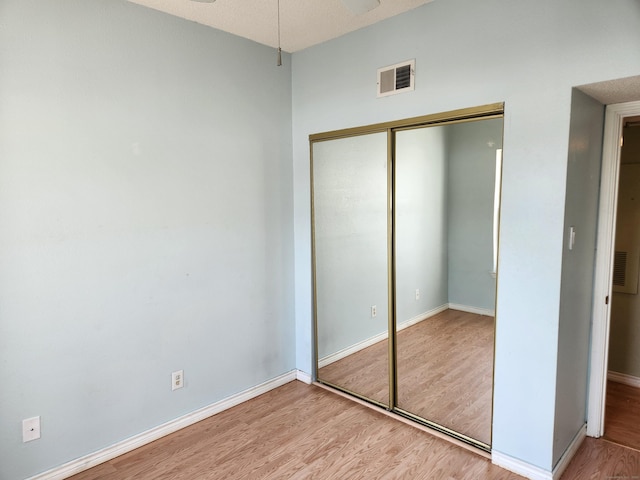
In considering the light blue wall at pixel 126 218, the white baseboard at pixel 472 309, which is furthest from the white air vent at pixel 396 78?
the white baseboard at pixel 472 309

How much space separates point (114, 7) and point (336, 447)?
2975 mm

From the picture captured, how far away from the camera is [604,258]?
2557mm

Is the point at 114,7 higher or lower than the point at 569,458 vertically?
higher

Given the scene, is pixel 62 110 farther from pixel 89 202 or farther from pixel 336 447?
pixel 336 447

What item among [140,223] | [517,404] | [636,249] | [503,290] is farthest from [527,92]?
[140,223]

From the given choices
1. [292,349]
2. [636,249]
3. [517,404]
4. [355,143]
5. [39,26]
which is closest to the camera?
[39,26]

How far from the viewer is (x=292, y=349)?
3557 mm

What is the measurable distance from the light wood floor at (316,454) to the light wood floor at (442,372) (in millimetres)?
177

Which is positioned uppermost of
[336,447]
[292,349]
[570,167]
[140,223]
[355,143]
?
[355,143]

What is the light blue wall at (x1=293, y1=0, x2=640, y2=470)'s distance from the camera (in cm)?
197

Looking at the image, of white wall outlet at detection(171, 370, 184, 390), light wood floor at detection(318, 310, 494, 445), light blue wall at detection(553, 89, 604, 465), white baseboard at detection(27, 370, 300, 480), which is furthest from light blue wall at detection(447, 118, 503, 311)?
white wall outlet at detection(171, 370, 184, 390)

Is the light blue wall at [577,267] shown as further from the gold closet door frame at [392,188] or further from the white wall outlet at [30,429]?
the white wall outlet at [30,429]

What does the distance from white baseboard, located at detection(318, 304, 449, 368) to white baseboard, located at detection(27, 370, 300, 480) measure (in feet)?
1.19

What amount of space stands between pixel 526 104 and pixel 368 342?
6.58 ft
